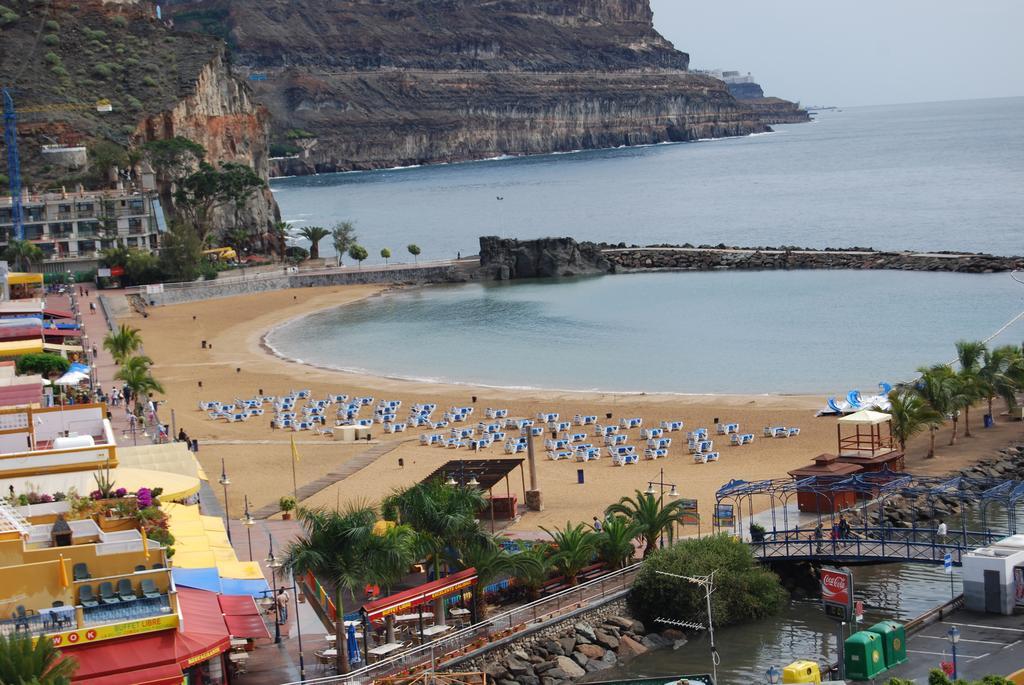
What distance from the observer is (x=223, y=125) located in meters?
115

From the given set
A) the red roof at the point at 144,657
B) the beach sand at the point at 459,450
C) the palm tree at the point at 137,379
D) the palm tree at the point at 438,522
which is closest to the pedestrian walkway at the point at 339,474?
the beach sand at the point at 459,450

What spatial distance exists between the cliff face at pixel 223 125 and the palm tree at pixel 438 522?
3064 inches

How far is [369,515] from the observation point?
23547 millimetres

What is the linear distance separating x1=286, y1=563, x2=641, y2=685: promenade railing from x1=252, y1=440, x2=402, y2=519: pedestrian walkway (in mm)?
9930

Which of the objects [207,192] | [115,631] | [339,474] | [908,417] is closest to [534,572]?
[115,631]

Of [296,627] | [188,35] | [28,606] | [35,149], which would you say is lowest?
[296,627]

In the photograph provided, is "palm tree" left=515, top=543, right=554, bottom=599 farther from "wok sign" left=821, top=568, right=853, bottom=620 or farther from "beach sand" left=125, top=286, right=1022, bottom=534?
"wok sign" left=821, top=568, right=853, bottom=620

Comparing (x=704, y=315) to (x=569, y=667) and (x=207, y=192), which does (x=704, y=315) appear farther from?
(x=569, y=667)

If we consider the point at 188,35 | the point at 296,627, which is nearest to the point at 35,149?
the point at 188,35

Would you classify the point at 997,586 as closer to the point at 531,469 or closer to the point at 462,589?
the point at 462,589

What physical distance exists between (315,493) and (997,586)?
1764 cm

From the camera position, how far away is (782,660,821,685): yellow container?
21767mm

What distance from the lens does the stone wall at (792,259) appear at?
90.3m

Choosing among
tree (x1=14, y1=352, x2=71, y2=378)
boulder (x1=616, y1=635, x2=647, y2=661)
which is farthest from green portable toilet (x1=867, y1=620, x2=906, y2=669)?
tree (x1=14, y1=352, x2=71, y2=378)
